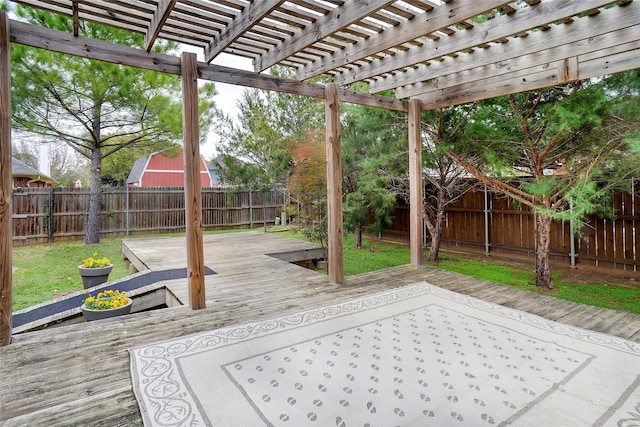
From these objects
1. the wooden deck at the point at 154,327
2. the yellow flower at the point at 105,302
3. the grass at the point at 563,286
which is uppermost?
the yellow flower at the point at 105,302

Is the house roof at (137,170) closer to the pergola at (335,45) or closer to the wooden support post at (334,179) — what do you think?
the wooden support post at (334,179)

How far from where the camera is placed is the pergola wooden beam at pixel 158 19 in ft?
7.41

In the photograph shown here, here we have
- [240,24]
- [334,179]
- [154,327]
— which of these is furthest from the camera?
[334,179]

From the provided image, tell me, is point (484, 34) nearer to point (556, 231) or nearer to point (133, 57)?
point (133, 57)

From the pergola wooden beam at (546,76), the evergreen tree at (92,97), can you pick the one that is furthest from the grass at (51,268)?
the pergola wooden beam at (546,76)

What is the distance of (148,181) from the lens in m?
16.7

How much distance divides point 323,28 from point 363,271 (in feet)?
13.0

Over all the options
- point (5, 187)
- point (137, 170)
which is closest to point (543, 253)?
point (5, 187)

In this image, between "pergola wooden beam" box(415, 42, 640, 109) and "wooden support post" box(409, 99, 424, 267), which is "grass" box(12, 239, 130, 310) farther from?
"pergola wooden beam" box(415, 42, 640, 109)

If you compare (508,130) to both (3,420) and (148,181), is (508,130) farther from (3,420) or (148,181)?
(148,181)

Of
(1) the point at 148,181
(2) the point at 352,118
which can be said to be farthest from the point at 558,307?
(1) the point at 148,181

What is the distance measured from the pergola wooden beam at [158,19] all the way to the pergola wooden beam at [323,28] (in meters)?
1.10

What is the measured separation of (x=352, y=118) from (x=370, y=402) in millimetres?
5891

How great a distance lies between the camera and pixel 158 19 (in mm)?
2467
